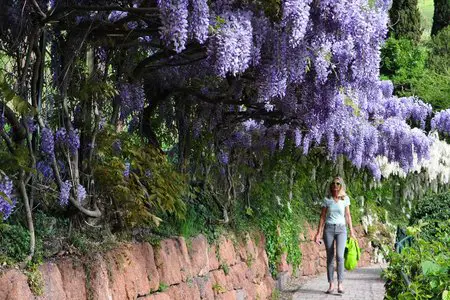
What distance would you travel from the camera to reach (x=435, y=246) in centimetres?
471

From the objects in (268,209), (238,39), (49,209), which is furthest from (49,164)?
(268,209)

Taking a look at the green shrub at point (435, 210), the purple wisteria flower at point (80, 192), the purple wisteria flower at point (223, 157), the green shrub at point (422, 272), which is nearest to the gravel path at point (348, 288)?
the green shrub at point (435, 210)

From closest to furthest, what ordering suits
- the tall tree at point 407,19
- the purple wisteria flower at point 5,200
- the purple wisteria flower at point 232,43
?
the purple wisteria flower at point 5,200 < the purple wisteria flower at point 232,43 < the tall tree at point 407,19

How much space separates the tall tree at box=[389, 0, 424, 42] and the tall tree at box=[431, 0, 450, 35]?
6.00 feet

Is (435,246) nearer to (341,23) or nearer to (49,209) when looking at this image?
(341,23)

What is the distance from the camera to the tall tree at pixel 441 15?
942 inches

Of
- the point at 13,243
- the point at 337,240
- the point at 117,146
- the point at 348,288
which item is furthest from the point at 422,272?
the point at 348,288

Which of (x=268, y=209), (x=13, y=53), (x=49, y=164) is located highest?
(x=13, y=53)

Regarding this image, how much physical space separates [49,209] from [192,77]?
109 inches

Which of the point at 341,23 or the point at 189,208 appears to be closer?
the point at 341,23

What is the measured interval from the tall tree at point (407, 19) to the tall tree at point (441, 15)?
183 cm

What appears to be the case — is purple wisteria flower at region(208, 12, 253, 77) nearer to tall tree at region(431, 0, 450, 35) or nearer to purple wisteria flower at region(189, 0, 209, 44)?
purple wisteria flower at region(189, 0, 209, 44)

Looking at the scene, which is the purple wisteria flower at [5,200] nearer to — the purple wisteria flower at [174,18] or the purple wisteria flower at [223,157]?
the purple wisteria flower at [174,18]

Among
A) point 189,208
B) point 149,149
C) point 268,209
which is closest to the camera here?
point 149,149
